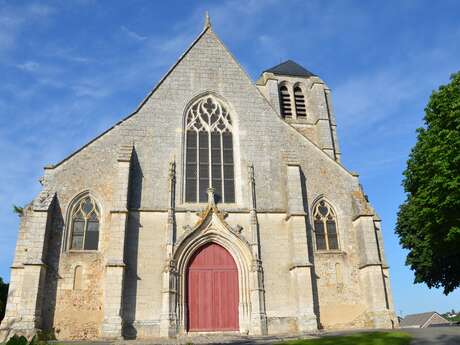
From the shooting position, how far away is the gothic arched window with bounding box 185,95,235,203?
17375 millimetres

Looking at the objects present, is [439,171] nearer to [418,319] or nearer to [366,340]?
[366,340]

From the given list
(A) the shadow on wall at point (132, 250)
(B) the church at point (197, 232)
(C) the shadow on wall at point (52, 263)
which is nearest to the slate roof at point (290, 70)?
(B) the church at point (197, 232)

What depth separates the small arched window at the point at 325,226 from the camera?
17234 mm

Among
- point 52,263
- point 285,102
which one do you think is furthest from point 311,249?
point 285,102

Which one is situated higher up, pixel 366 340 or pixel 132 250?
pixel 132 250

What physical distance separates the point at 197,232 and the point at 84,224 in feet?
13.8

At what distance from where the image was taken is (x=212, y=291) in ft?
52.1

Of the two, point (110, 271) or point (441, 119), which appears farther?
point (441, 119)

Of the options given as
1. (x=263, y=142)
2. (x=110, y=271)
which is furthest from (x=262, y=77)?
(x=110, y=271)

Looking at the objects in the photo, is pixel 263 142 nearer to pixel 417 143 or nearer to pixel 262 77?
pixel 417 143

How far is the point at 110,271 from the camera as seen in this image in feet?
47.9

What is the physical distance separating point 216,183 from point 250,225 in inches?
90.4

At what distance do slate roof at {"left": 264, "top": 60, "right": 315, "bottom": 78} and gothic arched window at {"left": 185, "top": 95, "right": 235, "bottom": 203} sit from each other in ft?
49.1

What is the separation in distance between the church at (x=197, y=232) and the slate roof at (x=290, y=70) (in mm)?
13850
